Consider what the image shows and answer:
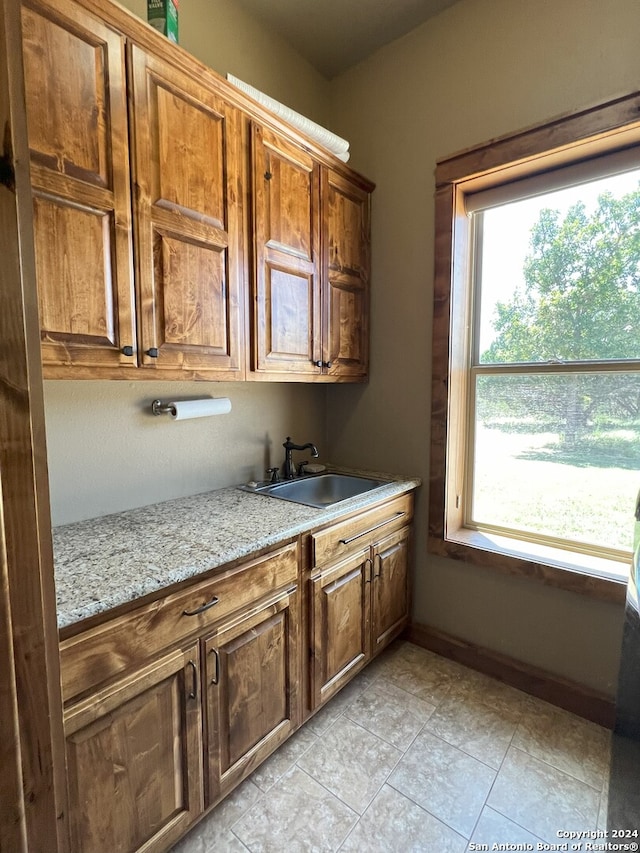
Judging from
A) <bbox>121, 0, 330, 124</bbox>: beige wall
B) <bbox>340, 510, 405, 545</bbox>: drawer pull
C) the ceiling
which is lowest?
<bbox>340, 510, 405, 545</bbox>: drawer pull

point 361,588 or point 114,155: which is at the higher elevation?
point 114,155

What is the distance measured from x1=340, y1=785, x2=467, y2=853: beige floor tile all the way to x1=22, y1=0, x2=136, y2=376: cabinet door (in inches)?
63.6

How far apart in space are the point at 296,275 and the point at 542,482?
1475 mm

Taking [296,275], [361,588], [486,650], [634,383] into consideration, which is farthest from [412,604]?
[296,275]

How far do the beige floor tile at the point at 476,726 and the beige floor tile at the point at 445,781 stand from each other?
0.04 metres

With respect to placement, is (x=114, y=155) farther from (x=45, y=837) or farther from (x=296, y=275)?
(x=45, y=837)

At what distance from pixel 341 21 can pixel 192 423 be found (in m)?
2.07

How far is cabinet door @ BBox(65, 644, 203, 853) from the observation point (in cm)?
95

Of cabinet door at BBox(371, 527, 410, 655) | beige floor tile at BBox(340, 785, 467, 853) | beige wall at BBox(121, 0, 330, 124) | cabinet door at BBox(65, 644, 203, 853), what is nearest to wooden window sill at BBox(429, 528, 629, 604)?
cabinet door at BBox(371, 527, 410, 655)

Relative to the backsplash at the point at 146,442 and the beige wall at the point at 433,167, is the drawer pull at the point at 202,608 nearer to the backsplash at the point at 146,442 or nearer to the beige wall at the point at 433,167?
the backsplash at the point at 146,442

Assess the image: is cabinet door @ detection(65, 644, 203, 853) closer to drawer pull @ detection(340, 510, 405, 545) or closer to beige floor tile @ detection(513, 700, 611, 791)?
drawer pull @ detection(340, 510, 405, 545)

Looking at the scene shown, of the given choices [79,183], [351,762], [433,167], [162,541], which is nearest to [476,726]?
[351,762]

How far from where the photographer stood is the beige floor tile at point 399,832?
1221 mm

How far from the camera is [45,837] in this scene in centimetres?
54
